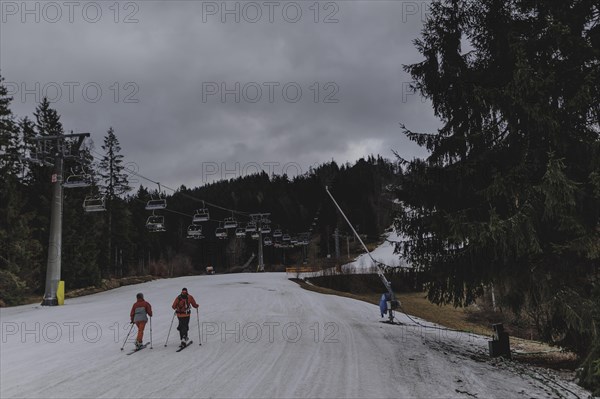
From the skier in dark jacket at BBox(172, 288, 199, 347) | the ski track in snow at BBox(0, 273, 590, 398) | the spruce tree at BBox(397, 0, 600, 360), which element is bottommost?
the ski track in snow at BBox(0, 273, 590, 398)

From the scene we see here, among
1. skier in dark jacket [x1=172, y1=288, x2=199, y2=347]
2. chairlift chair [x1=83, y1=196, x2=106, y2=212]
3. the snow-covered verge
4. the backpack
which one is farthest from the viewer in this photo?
the snow-covered verge

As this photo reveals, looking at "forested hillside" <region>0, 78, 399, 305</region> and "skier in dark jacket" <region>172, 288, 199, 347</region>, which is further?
"forested hillside" <region>0, 78, 399, 305</region>

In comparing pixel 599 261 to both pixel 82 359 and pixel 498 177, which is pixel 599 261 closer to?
pixel 498 177

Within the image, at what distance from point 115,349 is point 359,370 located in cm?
736

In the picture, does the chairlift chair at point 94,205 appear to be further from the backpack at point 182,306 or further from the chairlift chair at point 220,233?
the chairlift chair at point 220,233

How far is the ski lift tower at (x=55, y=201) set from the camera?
2327 cm

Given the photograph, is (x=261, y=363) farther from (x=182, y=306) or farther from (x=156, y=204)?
(x=156, y=204)

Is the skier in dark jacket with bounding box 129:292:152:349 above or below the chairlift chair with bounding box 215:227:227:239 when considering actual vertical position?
below

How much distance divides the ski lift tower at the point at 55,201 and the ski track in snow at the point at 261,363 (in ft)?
16.9

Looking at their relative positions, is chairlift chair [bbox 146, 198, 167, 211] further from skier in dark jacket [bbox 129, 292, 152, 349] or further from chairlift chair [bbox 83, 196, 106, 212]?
skier in dark jacket [bbox 129, 292, 152, 349]

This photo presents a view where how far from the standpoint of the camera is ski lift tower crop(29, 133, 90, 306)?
23.3 meters

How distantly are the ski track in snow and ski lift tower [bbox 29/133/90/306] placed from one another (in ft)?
16.9

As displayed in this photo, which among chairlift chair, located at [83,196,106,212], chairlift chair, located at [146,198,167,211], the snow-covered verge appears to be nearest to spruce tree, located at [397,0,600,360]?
chairlift chair, located at [83,196,106,212]

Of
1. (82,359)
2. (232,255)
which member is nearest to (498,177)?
(82,359)
